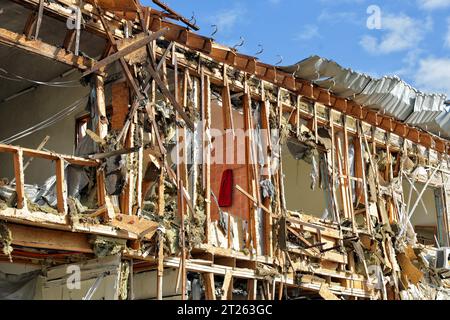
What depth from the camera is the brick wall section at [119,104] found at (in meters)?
13.0

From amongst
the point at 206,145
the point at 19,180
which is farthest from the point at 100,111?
the point at 206,145

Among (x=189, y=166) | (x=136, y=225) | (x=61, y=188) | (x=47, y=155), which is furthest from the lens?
(x=189, y=166)

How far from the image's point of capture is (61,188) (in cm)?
1145

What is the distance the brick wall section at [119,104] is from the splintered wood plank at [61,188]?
1701mm

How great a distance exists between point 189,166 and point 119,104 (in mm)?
1894

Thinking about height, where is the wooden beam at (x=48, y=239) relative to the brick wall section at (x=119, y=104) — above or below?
below

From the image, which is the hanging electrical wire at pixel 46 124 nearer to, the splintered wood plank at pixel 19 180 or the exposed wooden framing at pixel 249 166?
the splintered wood plank at pixel 19 180

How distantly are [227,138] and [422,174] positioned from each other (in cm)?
772

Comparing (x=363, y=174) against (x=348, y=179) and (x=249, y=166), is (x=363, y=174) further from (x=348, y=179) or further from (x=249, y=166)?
(x=249, y=166)

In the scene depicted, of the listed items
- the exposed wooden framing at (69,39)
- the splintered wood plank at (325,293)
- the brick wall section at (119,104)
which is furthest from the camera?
the splintered wood plank at (325,293)

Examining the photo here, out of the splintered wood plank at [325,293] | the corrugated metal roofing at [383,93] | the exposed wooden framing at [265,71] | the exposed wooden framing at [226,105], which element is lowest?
the splintered wood plank at [325,293]

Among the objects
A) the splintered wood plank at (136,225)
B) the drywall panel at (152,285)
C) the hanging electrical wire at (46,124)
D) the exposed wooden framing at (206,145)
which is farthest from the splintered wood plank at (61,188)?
the exposed wooden framing at (206,145)

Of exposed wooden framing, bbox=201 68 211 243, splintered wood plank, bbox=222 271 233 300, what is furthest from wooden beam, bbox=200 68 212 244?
splintered wood plank, bbox=222 271 233 300

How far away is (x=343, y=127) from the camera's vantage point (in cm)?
1830
